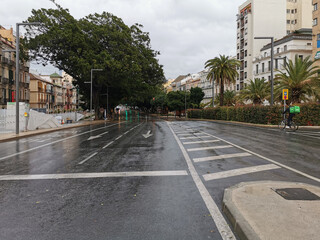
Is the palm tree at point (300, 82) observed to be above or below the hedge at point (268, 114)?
above

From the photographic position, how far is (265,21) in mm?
66625

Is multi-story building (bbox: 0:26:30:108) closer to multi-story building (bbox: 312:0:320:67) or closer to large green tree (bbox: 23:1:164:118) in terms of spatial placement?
large green tree (bbox: 23:1:164:118)

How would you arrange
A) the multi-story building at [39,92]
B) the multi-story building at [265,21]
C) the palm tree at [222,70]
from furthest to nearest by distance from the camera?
the multi-story building at [39,92] → the multi-story building at [265,21] → the palm tree at [222,70]

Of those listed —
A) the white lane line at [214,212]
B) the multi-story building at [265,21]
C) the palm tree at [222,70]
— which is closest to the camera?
the white lane line at [214,212]

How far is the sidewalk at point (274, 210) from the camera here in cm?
310

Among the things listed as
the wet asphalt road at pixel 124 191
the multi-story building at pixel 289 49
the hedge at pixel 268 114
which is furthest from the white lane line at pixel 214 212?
the multi-story building at pixel 289 49

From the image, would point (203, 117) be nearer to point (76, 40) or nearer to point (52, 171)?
point (76, 40)

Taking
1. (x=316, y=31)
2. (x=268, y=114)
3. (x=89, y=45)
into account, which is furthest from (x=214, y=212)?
(x=316, y=31)

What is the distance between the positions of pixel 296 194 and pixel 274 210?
3.40 ft

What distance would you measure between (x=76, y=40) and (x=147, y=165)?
29.5 meters

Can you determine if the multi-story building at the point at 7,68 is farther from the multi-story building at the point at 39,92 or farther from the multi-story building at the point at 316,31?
the multi-story building at the point at 316,31

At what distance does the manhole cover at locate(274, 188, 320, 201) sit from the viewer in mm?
4289

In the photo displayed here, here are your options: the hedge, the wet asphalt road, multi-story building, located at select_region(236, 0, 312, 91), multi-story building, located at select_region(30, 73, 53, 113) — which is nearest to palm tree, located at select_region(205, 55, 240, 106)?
the hedge

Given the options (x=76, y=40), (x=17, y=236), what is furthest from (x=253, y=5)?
(x=17, y=236)
